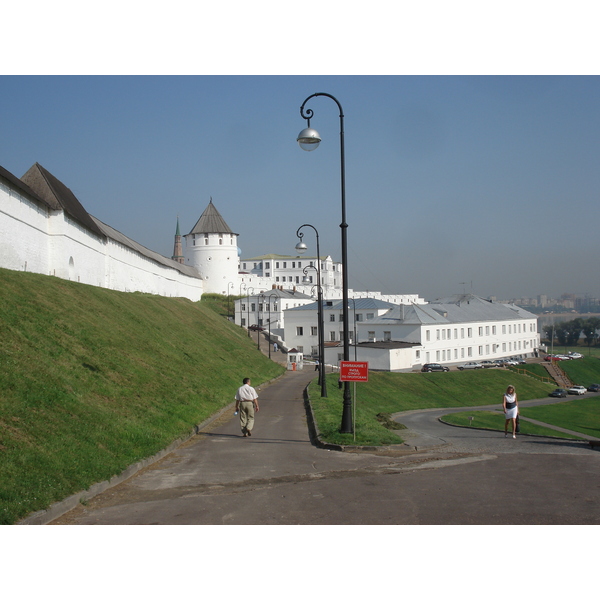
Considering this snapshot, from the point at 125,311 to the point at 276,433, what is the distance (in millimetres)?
14053

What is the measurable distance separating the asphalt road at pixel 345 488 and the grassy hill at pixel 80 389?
0.61m

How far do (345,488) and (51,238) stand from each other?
22.6 metres

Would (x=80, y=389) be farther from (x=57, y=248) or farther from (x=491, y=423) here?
(x=491, y=423)

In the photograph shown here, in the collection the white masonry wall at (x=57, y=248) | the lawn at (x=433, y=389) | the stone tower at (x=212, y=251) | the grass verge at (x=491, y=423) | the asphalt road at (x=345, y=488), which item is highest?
the stone tower at (x=212, y=251)

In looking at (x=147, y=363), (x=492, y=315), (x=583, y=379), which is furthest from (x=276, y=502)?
(x=492, y=315)

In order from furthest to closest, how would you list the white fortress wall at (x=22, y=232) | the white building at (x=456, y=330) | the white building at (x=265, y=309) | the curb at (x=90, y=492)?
the white building at (x=265, y=309)
the white building at (x=456, y=330)
the white fortress wall at (x=22, y=232)
the curb at (x=90, y=492)

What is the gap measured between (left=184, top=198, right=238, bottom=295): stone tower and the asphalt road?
266ft

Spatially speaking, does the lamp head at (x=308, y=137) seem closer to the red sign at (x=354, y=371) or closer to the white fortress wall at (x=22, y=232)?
the red sign at (x=354, y=371)

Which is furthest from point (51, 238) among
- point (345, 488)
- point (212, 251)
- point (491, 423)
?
point (212, 251)

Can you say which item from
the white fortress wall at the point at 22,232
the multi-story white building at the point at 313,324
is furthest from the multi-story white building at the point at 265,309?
the white fortress wall at the point at 22,232

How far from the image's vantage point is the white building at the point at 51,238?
903 inches

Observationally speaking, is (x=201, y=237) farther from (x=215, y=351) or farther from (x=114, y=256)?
(x=215, y=351)

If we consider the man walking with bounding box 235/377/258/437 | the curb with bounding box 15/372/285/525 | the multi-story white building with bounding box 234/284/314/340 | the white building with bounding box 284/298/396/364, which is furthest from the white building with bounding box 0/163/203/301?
the multi-story white building with bounding box 234/284/314/340

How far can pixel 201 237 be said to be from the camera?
93688 millimetres
